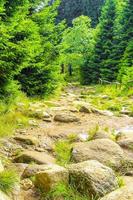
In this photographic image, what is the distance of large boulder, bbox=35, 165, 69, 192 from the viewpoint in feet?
19.8

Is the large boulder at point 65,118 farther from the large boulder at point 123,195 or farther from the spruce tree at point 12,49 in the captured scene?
the large boulder at point 123,195

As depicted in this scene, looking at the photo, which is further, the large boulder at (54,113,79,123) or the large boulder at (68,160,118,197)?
the large boulder at (54,113,79,123)

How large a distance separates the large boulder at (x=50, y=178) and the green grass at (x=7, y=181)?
15.6 inches

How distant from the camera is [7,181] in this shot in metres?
5.93

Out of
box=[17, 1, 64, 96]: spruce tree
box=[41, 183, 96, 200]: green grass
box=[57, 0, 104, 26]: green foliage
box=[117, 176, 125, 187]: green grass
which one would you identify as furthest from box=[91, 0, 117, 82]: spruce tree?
box=[57, 0, 104, 26]: green foliage

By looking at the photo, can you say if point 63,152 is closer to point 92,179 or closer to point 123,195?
point 92,179

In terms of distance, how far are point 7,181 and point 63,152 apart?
2659 millimetres

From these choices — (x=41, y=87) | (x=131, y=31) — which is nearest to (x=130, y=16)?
(x=131, y=31)

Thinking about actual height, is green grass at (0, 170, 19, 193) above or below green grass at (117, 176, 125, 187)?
above

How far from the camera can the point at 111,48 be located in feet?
121

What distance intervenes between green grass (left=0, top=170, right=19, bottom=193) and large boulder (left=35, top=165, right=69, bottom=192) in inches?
15.6

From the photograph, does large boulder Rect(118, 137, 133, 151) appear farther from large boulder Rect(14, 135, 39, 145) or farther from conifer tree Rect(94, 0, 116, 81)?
conifer tree Rect(94, 0, 116, 81)

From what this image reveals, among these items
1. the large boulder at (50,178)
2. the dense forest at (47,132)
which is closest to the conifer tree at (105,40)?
the dense forest at (47,132)

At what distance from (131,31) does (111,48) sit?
9.41 ft
